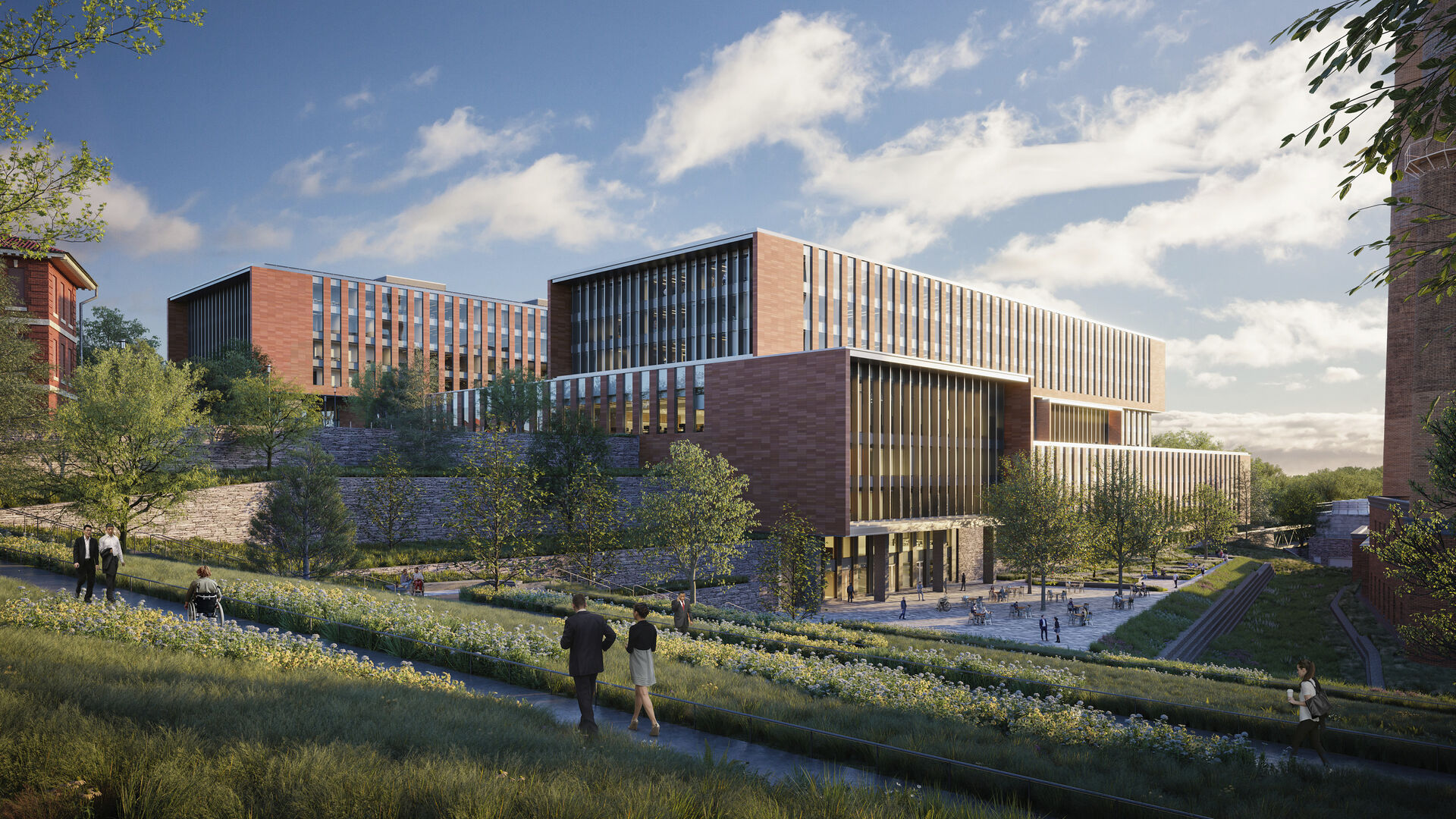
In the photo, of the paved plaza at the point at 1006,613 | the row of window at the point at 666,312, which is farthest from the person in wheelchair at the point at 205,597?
the row of window at the point at 666,312

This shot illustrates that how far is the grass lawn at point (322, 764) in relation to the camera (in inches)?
218

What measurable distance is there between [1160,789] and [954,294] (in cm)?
7747

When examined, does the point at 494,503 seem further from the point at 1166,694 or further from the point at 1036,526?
the point at 1036,526

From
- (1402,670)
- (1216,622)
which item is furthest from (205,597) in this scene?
(1216,622)

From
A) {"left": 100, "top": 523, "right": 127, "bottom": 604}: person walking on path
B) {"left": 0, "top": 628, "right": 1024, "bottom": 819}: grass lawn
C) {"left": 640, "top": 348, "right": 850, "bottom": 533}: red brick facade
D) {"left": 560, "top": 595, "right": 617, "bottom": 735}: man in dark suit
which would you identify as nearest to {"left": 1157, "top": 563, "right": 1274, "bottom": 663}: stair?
{"left": 640, "top": 348, "right": 850, "bottom": 533}: red brick facade

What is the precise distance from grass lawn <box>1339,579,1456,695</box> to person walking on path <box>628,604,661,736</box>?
24893mm

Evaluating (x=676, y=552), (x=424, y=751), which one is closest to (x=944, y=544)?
(x=676, y=552)

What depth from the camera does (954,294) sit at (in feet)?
267

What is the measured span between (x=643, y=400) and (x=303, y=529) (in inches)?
1045

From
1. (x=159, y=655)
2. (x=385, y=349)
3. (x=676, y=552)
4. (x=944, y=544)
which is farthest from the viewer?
(x=385, y=349)

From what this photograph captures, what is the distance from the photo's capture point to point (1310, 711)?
11234mm

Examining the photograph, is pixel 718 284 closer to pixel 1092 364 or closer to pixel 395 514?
pixel 395 514

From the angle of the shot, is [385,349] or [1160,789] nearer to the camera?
[1160,789]

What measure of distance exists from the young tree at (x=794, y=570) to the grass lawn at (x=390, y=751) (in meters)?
23.6
